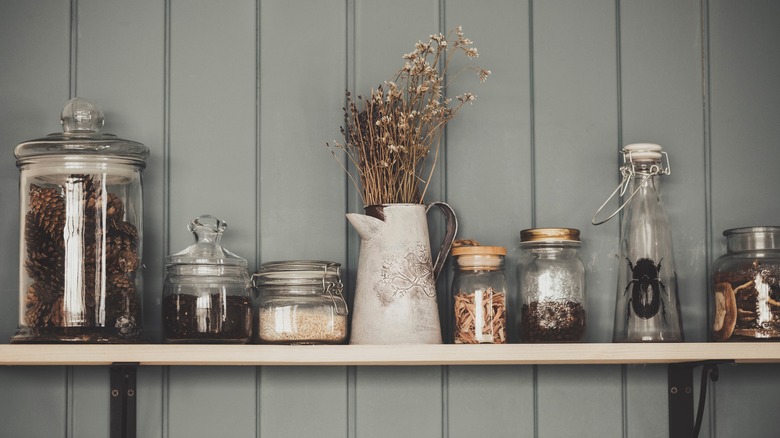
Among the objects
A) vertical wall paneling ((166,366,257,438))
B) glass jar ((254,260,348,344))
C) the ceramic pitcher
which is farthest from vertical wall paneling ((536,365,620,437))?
vertical wall paneling ((166,366,257,438))

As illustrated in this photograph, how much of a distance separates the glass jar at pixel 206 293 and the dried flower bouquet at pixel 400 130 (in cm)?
23

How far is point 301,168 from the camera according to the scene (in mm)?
1480

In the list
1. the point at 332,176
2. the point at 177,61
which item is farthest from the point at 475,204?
the point at 177,61

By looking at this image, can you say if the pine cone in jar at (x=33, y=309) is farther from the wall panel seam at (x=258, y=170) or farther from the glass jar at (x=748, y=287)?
the glass jar at (x=748, y=287)

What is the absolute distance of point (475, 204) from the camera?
1484mm

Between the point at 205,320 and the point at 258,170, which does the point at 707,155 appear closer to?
the point at 258,170

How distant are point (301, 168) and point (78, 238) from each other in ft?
1.22

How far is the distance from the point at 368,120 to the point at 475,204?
0.24 metres

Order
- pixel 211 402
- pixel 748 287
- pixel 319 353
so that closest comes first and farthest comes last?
1. pixel 319 353
2. pixel 748 287
3. pixel 211 402

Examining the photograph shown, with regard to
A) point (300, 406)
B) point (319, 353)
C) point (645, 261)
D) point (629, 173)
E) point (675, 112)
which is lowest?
point (300, 406)

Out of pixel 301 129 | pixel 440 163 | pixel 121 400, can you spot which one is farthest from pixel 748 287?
pixel 121 400

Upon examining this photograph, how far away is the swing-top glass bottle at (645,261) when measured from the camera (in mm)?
1360

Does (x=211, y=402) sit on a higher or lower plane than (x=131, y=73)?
lower

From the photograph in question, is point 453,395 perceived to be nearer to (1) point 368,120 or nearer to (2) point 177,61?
(1) point 368,120
